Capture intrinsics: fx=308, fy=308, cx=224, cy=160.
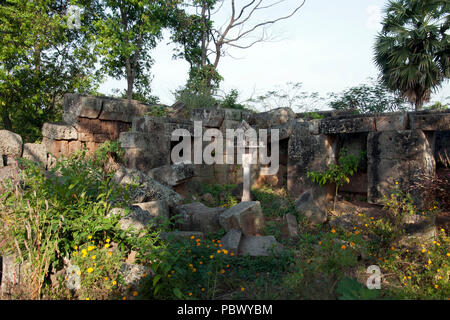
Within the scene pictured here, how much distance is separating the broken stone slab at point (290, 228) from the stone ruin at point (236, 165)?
2 cm

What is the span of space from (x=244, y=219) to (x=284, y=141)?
12.6 ft

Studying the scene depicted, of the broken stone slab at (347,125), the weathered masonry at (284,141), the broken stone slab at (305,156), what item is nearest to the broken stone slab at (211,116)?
the weathered masonry at (284,141)

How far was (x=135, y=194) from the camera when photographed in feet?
16.6

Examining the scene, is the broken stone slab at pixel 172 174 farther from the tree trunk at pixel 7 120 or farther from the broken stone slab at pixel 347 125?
the tree trunk at pixel 7 120

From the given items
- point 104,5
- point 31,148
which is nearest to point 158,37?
point 104,5

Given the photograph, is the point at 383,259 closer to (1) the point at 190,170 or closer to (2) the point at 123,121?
(1) the point at 190,170

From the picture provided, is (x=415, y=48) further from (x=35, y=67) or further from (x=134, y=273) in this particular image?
(x=35, y=67)

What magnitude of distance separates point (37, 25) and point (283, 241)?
10.9 metres

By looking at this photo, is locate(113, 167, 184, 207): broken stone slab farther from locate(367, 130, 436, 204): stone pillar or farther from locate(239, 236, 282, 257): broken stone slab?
locate(367, 130, 436, 204): stone pillar

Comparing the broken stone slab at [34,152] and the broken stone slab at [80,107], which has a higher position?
the broken stone slab at [80,107]

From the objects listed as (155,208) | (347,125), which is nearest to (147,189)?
(155,208)

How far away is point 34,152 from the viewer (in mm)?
7176

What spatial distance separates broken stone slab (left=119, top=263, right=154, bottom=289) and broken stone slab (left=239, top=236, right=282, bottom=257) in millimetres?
1623

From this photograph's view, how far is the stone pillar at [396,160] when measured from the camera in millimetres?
5426
